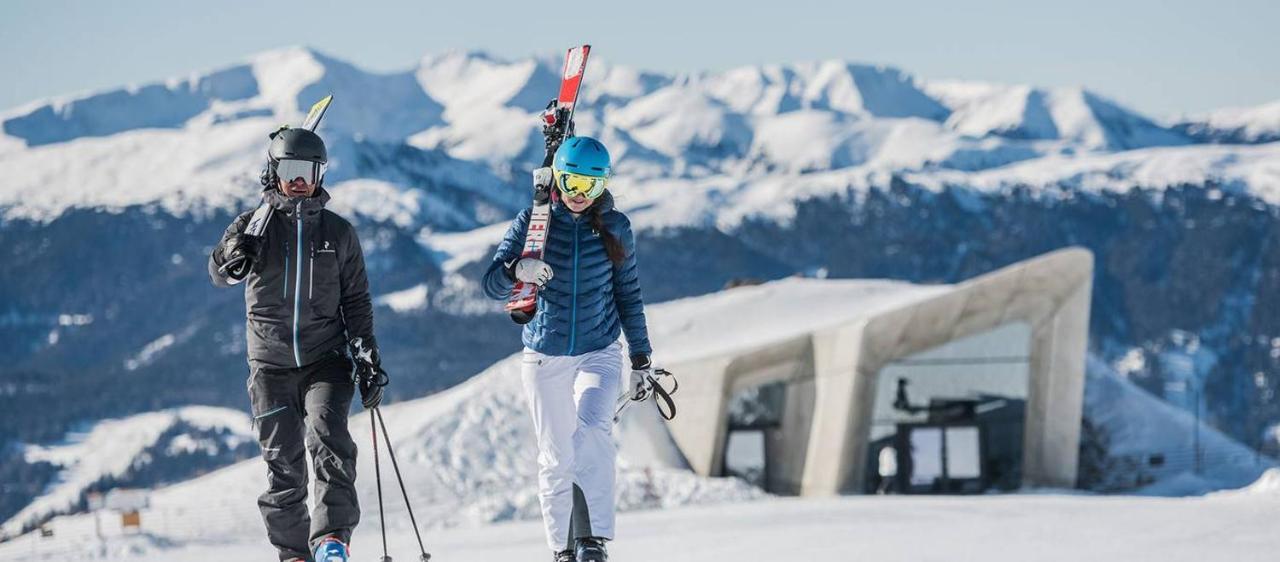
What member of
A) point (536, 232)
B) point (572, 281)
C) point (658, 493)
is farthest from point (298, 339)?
point (658, 493)

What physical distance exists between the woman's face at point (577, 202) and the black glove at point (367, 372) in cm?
107

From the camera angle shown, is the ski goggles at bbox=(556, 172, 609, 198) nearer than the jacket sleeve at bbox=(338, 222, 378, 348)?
No

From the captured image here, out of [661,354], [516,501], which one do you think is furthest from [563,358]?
[661,354]

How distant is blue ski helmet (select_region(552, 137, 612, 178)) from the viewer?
7504 millimetres

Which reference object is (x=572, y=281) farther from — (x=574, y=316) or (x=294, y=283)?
(x=294, y=283)

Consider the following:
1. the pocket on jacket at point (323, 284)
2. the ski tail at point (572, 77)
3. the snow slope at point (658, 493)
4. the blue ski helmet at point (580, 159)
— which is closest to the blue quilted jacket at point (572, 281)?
the blue ski helmet at point (580, 159)

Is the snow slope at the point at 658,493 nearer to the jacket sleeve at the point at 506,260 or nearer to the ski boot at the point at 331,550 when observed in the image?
the jacket sleeve at the point at 506,260

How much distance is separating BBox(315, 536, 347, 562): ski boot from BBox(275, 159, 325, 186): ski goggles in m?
1.51

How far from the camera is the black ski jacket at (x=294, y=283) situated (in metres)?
7.18

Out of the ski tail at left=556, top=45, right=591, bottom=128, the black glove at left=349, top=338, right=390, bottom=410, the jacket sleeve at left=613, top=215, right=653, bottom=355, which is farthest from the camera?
the ski tail at left=556, top=45, right=591, bottom=128

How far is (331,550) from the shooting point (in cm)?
682

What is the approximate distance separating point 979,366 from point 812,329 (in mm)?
3163

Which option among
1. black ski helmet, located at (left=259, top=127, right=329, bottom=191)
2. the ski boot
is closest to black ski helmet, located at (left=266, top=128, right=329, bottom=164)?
black ski helmet, located at (left=259, top=127, right=329, bottom=191)

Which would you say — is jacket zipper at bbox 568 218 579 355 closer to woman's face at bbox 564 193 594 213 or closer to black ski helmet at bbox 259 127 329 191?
woman's face at bbox 564 193 594 213
